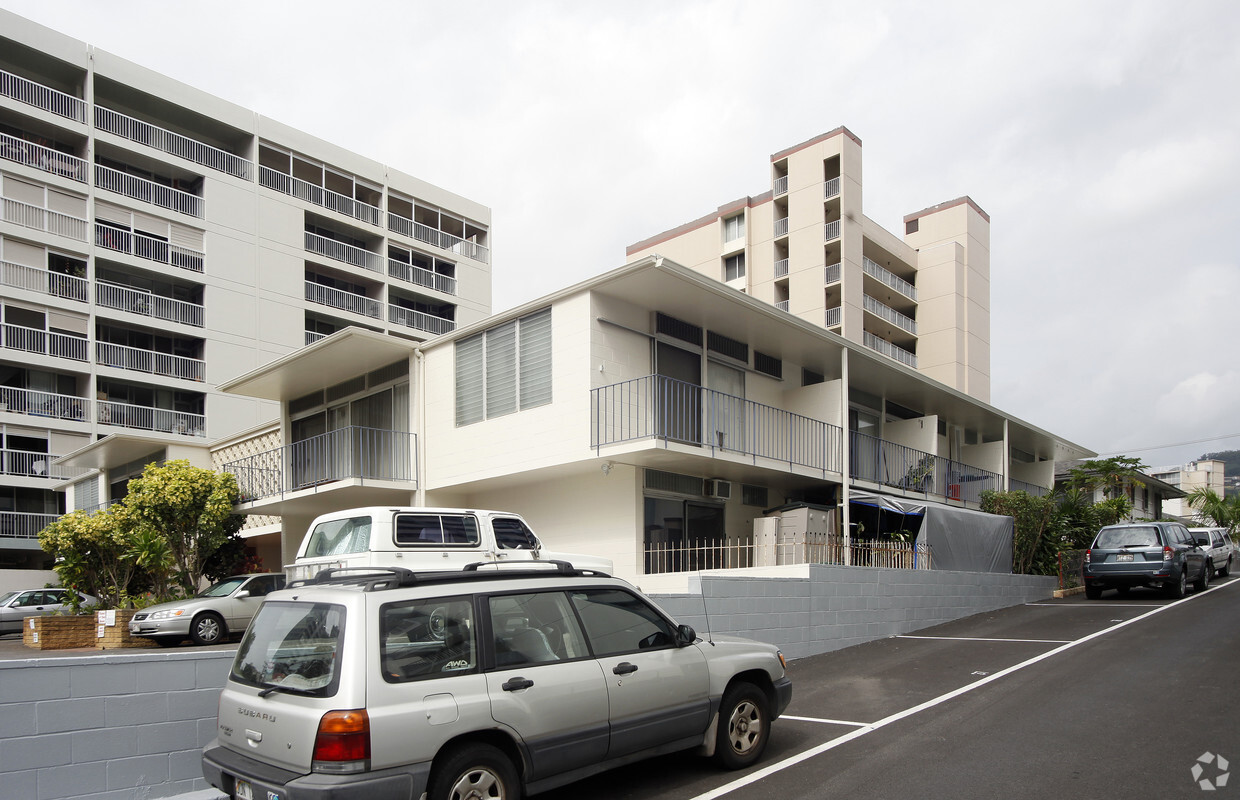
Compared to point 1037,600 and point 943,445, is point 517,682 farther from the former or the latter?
point 943,445

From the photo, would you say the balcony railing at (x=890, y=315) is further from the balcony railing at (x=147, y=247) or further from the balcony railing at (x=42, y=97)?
the balcony railing at (x=42, y=97)

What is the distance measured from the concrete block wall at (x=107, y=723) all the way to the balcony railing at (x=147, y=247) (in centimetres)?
3410

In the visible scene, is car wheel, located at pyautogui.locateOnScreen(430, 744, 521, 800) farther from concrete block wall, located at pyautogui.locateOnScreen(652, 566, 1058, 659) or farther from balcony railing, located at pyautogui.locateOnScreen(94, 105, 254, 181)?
balcony railing, located at pyautogui.locateOnScreen(94, 105, 254, 181)

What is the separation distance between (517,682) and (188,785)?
2535mm

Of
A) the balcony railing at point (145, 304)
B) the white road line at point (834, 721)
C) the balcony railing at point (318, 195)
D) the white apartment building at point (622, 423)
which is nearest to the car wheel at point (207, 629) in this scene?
the white apartment building at point (622, 423)

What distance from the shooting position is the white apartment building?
14.0 metres

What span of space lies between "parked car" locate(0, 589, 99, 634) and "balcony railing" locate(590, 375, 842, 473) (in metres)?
18.2

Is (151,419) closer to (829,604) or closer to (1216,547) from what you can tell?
(829,604)

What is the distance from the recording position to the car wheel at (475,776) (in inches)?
195

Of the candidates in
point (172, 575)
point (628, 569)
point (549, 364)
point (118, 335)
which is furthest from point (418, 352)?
point (118, 335)

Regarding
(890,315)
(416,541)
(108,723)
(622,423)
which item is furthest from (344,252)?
(108,723)

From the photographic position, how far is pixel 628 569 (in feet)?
45.8

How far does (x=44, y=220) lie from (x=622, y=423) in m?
30.2

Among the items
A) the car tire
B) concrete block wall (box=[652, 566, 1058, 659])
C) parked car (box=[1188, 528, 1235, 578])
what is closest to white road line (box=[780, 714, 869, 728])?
the car tire
